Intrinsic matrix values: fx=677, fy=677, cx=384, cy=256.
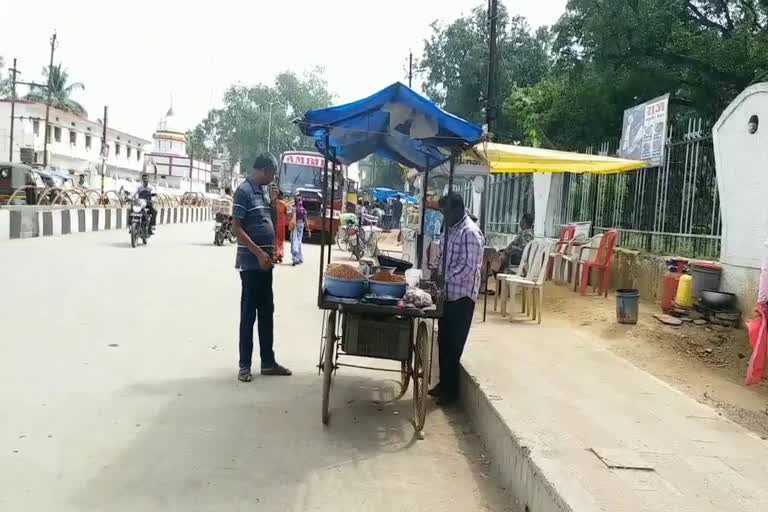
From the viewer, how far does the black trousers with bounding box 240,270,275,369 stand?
18.7 ft

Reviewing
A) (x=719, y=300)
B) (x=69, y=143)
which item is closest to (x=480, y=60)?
(x=719, y=300)

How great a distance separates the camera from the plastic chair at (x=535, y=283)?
8.87m

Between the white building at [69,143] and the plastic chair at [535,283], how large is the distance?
3911 centimetres

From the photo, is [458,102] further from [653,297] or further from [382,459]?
[382,459]

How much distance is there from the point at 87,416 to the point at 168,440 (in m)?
0.72

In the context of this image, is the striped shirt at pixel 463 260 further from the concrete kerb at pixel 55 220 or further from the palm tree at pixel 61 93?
the palm tree at pixel 61 93

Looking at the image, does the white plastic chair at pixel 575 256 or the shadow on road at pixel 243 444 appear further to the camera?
the white plastic chair at pixel 575 256

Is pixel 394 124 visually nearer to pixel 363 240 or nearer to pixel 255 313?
pixel 255 313

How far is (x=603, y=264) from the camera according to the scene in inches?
433

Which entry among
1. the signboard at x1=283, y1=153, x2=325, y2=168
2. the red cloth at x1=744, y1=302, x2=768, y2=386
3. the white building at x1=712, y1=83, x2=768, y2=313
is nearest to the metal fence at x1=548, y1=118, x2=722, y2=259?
the white building at x1=712, y1=83, x2=768, y2=313

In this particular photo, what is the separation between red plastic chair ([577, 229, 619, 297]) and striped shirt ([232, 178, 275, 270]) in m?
6.73

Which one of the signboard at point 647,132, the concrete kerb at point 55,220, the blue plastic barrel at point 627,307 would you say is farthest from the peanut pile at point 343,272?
the concrete kerb at point 55,220

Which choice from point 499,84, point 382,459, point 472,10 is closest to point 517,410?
point 382,459

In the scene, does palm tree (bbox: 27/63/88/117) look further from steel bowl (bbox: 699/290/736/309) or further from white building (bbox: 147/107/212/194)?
steel bowl (bbox: 699/290/736/309)
